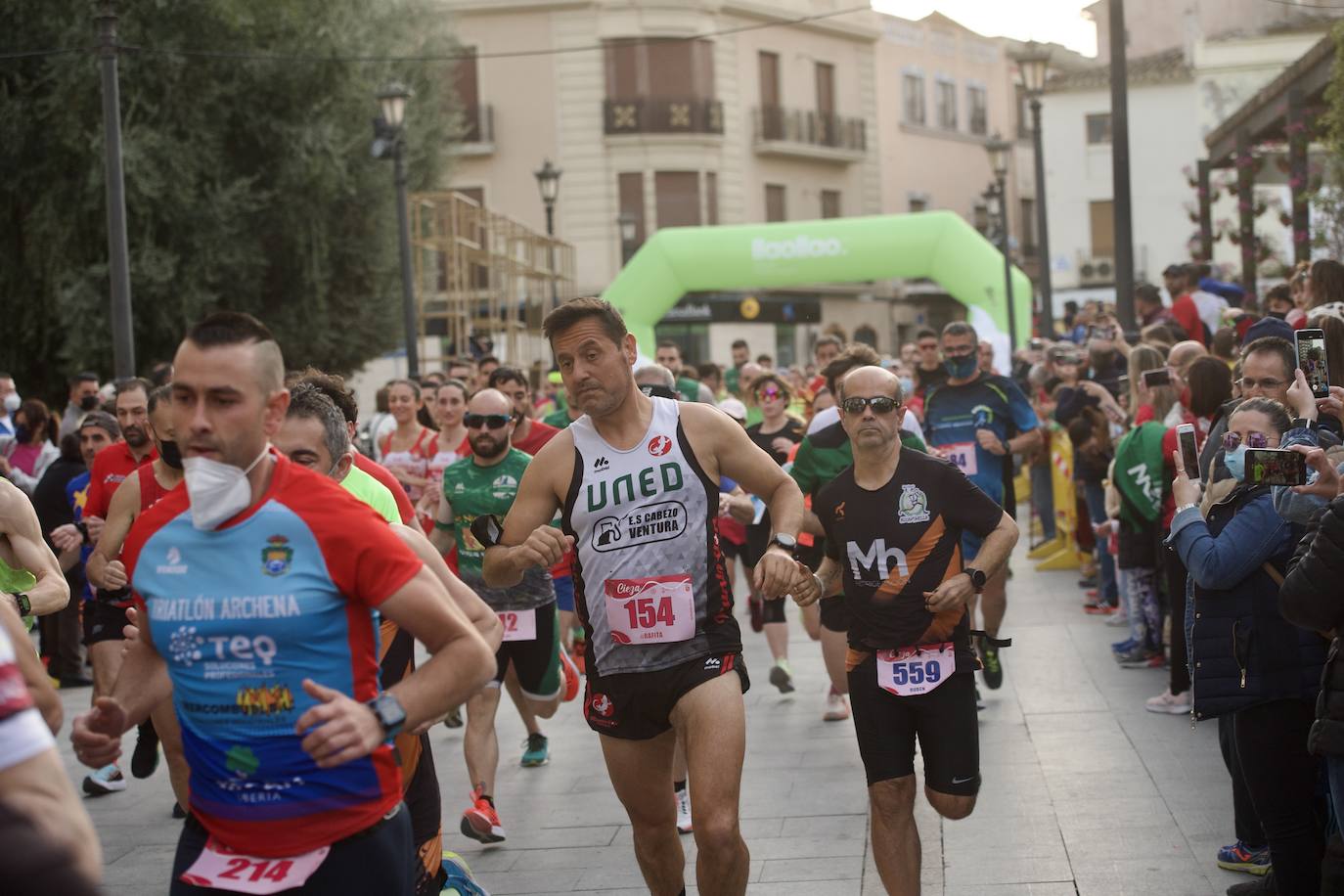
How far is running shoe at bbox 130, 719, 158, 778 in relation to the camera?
854 cm

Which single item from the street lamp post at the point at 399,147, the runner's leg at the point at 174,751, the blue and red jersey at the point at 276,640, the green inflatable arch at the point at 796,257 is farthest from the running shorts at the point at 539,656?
the green inflatable arch at the point at 796,257

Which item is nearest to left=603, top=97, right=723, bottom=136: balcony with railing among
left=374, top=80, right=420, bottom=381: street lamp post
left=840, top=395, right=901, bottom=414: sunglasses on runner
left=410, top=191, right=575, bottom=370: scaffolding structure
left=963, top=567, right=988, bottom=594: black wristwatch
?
left=410, top=191, right=575, bottom=370: scaffolding structure

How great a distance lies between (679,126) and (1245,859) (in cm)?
4042

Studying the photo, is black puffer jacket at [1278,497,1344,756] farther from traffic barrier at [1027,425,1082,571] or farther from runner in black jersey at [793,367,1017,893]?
traffic barrier at [1027,425,1082,571]

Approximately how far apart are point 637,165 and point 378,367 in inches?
456

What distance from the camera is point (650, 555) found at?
213 inches

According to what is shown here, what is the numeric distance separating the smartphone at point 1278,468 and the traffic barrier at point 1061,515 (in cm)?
1074

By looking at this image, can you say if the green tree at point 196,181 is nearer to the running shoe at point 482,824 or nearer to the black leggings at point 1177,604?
the black leggings at point 1177,604

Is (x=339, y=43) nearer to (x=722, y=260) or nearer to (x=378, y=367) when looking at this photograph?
(x=722, y=260)

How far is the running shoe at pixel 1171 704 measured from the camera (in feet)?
30.9

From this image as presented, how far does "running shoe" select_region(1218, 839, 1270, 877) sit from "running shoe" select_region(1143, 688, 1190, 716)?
3.00 m

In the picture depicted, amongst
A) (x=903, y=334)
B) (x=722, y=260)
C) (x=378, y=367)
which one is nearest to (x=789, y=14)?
(x=903, y=334)

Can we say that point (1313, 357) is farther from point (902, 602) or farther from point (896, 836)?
point (896, 836)

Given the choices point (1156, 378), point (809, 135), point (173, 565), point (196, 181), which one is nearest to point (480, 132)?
point (809, 135)
